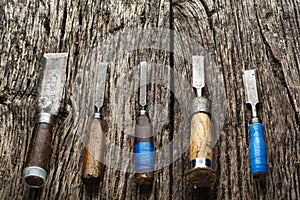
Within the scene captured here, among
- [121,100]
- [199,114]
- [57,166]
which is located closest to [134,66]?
[121,100]

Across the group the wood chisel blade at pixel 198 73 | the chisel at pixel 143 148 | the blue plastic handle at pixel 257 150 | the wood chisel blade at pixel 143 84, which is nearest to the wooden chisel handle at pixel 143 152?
the chisel at pixel 143 148

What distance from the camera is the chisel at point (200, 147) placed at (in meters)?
1.62

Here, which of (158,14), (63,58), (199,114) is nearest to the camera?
(199,114)

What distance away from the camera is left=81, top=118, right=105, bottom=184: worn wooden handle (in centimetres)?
170

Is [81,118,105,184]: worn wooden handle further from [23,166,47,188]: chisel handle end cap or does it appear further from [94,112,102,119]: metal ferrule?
[23,166,47,188]: chisel handle end cap

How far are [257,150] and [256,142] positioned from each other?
3 centimetres

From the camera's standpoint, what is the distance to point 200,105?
1.80 meters

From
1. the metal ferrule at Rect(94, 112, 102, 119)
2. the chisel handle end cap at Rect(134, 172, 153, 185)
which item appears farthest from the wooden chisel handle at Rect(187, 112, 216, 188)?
the metal ferrule at Rect(94, 112, 102, 119)

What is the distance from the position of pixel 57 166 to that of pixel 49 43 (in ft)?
A: 2.09

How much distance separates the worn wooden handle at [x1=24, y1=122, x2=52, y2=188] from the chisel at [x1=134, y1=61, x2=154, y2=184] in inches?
13.4

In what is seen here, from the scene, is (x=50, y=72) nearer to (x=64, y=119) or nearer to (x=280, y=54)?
(x=64, y=119)

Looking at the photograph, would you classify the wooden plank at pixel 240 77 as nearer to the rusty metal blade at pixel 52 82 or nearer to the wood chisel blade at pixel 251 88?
the wood chisel blade at pixel 251 88

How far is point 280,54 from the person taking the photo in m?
2.05

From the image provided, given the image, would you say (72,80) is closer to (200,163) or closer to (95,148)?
(95,148)
